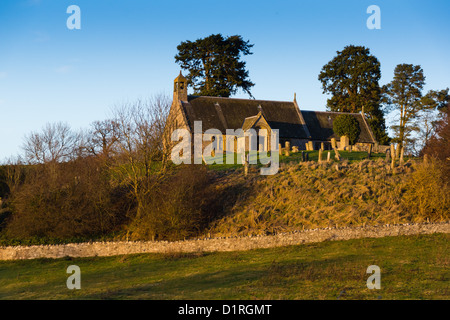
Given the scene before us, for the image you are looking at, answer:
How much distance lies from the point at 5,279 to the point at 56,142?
2971cm

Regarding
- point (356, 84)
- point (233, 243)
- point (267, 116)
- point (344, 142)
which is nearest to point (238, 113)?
point (267, 116)

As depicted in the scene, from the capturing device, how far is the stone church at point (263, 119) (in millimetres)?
53250

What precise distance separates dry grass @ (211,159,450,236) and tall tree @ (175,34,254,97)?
31158 mm

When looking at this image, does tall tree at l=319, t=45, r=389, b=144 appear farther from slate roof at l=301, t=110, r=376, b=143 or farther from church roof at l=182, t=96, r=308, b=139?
church roof at l=182, t=96, r=308, b=139

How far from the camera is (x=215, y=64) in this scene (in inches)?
2566

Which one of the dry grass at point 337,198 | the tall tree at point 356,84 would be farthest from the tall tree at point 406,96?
the dry grass at point 337,198

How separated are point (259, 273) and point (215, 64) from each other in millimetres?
49803

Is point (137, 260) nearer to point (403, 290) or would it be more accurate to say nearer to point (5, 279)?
point (5, 279)

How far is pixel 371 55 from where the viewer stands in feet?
227

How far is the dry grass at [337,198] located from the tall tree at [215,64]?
3116 cm

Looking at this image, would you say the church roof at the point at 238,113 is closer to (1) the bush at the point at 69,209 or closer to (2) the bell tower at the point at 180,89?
(2) the bell tower at the point at 180,89

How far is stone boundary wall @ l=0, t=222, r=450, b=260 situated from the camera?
25.8 meters
